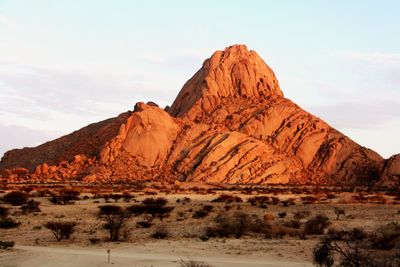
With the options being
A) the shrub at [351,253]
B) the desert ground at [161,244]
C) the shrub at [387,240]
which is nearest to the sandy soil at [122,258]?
the desert ground at [161,244]

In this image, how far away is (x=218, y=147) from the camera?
9812cm

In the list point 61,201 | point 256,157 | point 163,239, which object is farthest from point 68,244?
point 256,157

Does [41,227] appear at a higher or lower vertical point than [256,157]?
lower

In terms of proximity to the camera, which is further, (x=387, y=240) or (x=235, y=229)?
(x=235, y=229)

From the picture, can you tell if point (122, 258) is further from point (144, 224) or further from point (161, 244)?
point (144, 224)

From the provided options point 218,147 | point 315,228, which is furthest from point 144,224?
point 218,147

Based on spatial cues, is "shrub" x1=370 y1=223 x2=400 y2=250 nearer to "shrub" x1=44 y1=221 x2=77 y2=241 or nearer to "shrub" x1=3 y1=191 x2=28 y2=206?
"shrub" x1=44 y1=221 x2=77 y2=241

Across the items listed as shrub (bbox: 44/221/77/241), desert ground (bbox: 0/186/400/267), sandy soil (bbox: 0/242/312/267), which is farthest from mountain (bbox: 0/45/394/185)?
sandy soil (bbox: 0/242/312/267)

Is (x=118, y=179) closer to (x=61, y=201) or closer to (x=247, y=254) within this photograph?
(x=61, y=201)

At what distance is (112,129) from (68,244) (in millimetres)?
88463

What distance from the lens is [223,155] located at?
9844 centimetres

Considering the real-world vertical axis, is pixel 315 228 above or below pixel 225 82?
below

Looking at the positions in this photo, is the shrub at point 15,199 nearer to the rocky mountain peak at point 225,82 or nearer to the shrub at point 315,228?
the shrub at point 315,228

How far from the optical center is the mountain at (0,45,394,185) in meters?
98.1
